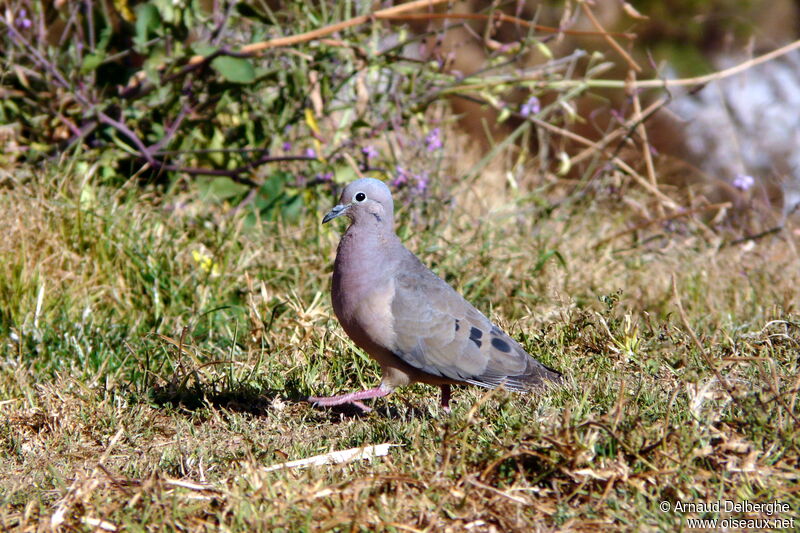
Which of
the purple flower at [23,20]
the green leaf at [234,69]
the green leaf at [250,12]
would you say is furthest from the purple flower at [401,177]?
the purple flower at [23,20]

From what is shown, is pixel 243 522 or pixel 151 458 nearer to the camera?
pixel 243 522

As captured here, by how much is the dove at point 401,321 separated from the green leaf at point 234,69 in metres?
1.55

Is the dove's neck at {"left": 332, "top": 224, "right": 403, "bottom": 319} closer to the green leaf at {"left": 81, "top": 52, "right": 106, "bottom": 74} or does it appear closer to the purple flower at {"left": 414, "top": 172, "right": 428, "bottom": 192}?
the purple flower at {"left": 414, "top": 172, "right": 428, "bottom": 192}

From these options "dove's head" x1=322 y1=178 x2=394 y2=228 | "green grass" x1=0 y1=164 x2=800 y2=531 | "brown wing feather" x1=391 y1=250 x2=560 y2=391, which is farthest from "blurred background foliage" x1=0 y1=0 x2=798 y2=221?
"brown wing feather" x1=391 y1=250 x2=560 y2=391

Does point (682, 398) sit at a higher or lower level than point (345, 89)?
lower

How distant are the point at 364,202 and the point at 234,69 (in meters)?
1.69

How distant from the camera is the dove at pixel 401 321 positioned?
3324 mm

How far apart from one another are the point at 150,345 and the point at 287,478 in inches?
63.6

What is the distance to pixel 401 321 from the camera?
3.35 meters

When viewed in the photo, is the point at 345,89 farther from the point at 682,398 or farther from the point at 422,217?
the point at 682,398

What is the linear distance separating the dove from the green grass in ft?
0.47

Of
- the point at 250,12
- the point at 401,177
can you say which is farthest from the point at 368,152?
the point at 250,12

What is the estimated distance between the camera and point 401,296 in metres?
3.40

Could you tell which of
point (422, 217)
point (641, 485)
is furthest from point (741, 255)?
point (641, 485)
